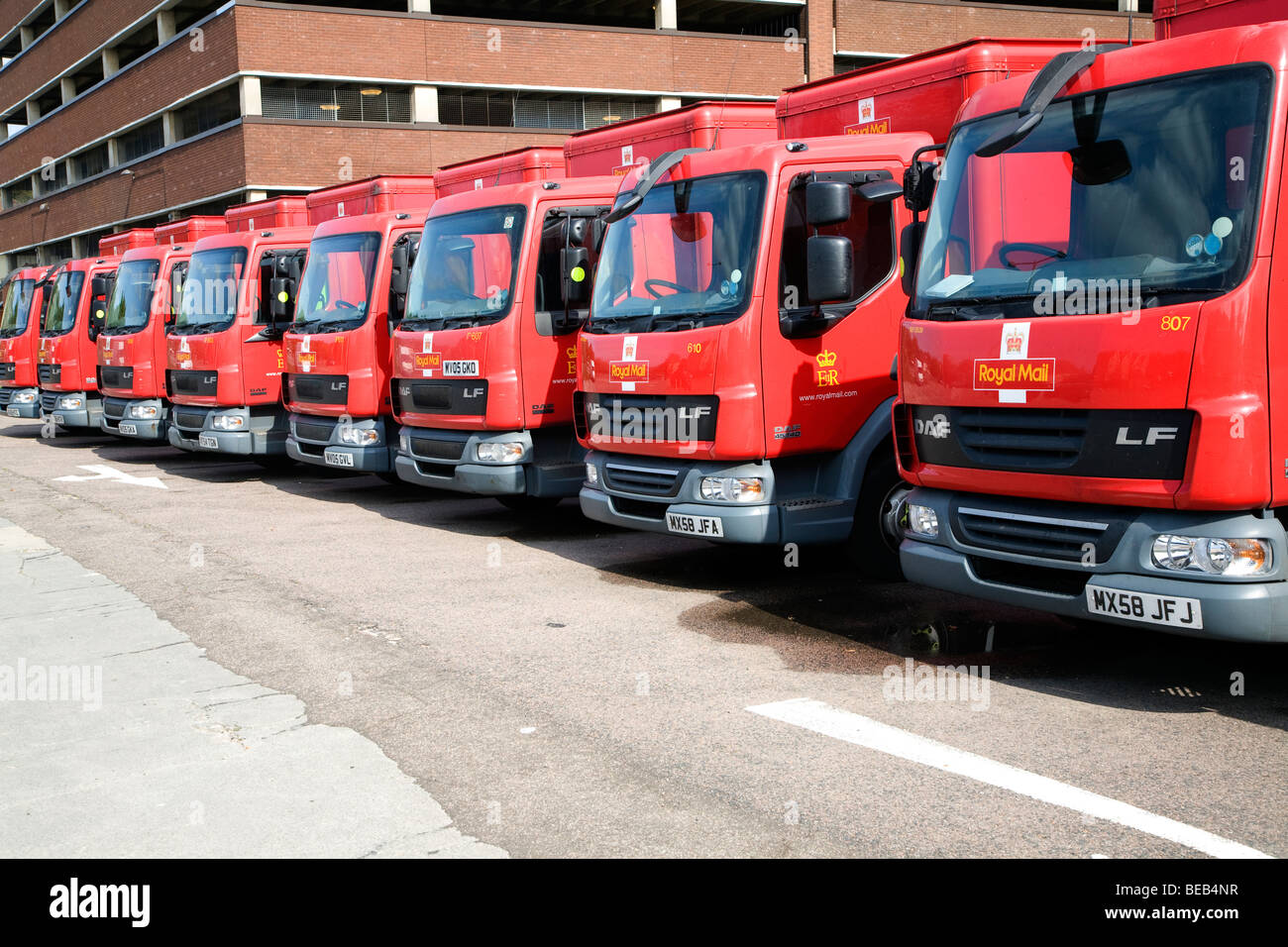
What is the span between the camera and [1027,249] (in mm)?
5980

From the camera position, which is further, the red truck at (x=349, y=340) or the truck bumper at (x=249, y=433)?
the truck bumper at (x=249, y=433)

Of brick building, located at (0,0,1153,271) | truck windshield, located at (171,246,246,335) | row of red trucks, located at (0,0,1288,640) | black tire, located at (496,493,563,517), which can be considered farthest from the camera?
brick building, located at (0,0,1153,271)

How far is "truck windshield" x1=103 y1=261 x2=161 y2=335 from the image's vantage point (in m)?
17.6

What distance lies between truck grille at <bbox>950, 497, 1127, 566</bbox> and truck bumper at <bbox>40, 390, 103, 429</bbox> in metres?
16.2

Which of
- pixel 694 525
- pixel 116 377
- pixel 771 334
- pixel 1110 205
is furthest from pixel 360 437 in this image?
pixel 1110 205

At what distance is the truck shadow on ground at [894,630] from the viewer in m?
5.95

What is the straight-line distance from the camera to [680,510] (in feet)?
26.8

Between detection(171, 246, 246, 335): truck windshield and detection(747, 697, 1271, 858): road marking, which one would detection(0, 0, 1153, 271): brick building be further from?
detection(747, 697, 1271, 858): road marking

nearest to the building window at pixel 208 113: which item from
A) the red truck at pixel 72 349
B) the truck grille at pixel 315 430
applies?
the red truck at pixel 72 349

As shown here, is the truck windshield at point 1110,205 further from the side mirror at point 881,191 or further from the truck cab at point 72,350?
the truck cab at point 72,350

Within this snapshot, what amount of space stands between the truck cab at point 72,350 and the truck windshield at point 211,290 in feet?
14.4

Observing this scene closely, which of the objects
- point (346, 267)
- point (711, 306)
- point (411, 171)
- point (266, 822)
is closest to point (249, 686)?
point (266, 822)

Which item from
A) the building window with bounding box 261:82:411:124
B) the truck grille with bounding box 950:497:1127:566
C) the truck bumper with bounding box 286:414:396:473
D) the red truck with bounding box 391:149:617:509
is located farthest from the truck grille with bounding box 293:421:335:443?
the building window with bounding box 261:82:411:124
